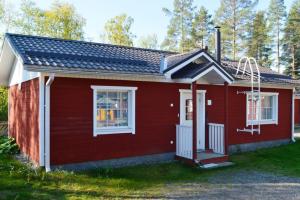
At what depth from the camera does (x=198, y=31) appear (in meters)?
32.4

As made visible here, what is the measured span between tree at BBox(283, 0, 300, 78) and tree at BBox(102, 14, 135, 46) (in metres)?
17.9

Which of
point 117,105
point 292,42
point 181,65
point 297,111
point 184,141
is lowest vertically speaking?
point 184,141

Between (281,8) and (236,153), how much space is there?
27911 mm

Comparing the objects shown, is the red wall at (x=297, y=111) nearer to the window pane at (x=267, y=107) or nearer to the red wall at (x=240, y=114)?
the red wall at (x=240, y=114)

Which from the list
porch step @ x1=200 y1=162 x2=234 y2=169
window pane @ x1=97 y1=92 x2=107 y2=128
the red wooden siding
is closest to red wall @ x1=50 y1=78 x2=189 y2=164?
window pane @ x1=97 y1=92 x2=107 y2=128

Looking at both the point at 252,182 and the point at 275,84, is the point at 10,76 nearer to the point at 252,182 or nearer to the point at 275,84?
the point at 252,182

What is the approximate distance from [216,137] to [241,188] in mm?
3314

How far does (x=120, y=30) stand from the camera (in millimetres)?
32969

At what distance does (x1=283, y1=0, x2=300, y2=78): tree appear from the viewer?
107 ft

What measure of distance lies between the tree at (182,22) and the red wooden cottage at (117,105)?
20906mm

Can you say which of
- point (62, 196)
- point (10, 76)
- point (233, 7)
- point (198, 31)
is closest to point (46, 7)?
point (198, 31)

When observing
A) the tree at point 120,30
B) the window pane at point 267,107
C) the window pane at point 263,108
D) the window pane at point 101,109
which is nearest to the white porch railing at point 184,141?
the window pane at point 101,109

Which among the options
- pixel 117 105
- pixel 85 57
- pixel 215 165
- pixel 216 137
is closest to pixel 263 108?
pixel 216 137

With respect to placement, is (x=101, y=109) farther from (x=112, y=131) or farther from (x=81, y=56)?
(x=81, y=56)
